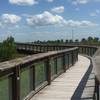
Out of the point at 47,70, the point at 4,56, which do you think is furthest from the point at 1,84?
the point at 4,56

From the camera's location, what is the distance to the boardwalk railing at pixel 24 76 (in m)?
9.89

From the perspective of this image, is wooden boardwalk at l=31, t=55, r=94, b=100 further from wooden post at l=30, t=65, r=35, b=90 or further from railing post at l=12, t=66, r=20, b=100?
railing post at l=12, t=66, r=20, b=100

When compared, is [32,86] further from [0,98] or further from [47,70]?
[0,98]

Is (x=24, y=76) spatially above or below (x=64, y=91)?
above

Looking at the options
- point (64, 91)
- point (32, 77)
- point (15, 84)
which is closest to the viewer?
point (15, 84)

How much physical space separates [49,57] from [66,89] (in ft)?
6.33

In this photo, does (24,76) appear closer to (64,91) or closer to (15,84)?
(15,84)

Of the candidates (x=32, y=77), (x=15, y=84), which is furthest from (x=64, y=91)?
(x=15, y=84)

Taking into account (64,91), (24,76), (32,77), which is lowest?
(64,91)

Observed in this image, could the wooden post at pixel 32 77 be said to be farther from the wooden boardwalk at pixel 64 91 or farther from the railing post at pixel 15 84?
the railing post at pixel 15 84

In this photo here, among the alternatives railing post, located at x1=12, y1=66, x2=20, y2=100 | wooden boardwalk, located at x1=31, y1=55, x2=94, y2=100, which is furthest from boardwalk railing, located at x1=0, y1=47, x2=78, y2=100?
wooden boardwalk, located at x1=31, y1=55, x2=94, y2=100

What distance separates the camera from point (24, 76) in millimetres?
12086

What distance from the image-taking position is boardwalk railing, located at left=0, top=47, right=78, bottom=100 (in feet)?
32.4

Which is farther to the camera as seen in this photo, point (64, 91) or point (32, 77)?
point (64, 91)
